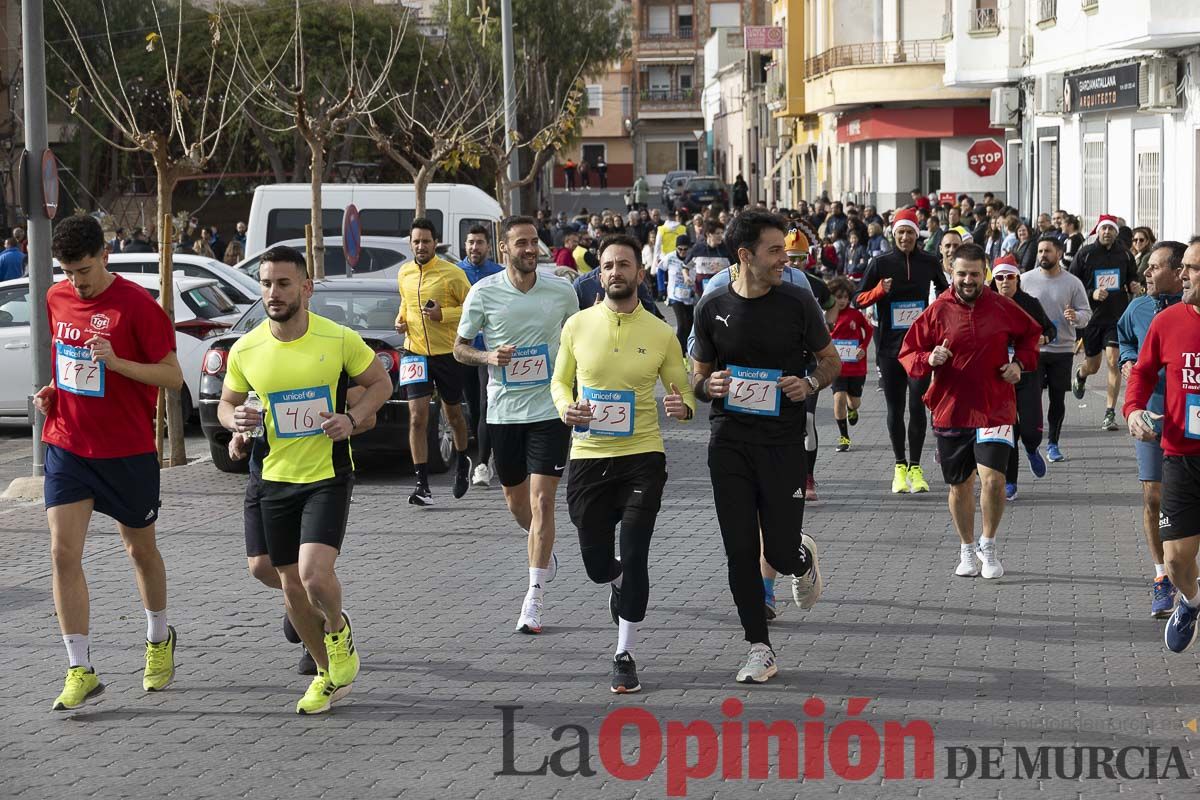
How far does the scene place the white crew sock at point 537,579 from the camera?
8570 millimetres

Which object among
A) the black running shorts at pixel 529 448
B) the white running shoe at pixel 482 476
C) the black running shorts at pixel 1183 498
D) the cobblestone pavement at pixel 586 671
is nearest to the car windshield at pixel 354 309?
the white running shoe at pixel 482 476

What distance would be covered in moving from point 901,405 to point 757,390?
5.42 metres

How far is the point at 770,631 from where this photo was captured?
8.52 metres

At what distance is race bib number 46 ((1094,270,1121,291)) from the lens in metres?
17.2

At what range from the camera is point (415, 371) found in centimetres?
1262

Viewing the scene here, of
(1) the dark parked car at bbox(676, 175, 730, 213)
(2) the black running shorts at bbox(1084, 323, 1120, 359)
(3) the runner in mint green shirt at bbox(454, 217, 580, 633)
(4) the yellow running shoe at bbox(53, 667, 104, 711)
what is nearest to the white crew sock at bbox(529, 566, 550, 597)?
(3) the runner in mint green shirt at bbox(454, 217, 580, 633)

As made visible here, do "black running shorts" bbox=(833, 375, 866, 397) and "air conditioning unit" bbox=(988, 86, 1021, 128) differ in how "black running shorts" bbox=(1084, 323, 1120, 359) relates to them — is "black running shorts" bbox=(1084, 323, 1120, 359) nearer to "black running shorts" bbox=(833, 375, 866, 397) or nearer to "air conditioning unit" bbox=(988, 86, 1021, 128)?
"black running shorts" bbox=(833, 375, 866, 397)

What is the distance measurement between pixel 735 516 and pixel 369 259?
1561cm

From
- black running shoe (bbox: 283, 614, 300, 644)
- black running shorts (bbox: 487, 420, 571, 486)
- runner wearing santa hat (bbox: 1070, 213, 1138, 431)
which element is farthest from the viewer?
runner wearing santa hat (bbox: 1070, 213, 1138, 431)

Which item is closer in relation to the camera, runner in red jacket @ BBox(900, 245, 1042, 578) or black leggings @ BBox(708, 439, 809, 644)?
black leggings @ BBox(708, 439, 809, 644)

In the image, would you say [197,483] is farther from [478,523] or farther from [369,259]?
[369,259]

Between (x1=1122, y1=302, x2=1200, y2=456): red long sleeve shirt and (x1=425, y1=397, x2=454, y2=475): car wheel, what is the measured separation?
22.4 ft

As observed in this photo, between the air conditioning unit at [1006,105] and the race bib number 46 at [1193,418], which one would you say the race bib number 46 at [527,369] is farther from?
the air conditioning unit at [1006,105]

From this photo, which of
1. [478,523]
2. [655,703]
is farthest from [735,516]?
[478,523]
